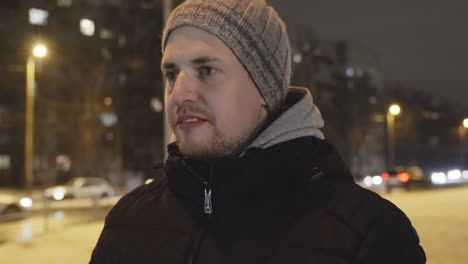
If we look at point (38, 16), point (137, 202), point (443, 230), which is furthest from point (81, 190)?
point (137, 202)

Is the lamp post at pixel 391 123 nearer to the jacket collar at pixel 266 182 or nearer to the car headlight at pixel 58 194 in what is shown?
the car headlight at pixel 58 194

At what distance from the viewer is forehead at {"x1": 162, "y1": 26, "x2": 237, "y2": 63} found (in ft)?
6.19

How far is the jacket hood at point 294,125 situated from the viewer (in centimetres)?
189

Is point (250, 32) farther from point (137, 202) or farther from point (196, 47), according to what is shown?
point (137, 202)

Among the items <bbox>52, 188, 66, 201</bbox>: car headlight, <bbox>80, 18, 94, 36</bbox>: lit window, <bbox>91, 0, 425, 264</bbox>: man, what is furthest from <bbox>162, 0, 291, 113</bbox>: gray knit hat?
<bbox>80, 18, 94, 36</bbox>: lit window

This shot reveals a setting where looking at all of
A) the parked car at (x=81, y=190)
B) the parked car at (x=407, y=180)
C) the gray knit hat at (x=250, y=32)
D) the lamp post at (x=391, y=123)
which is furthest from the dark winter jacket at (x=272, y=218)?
the lamp post at (x=391, y=123)

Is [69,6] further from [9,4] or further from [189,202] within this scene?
[189,202]

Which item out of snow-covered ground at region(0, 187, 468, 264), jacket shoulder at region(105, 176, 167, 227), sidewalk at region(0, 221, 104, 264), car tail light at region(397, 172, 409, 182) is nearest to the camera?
jacket shoulder at region(105, 176, 167, 227)

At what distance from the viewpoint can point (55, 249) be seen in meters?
11.6

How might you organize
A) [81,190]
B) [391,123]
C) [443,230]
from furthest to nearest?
[391,123]
[81,190]
[443,230]

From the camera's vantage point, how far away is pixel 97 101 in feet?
137

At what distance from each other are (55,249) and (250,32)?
10663mm

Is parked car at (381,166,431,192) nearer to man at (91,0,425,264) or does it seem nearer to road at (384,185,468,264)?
road at (384,185,468,264)

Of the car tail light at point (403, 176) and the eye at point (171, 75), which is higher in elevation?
the car tail light at point (403, 176)
